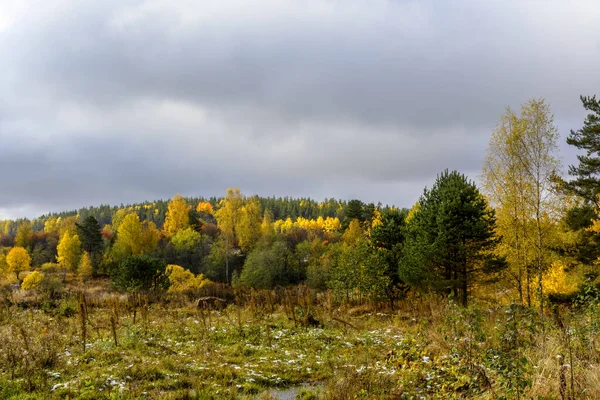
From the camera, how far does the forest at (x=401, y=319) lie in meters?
7.56

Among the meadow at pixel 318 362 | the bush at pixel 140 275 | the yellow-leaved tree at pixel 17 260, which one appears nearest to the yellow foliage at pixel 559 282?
the meadow at pixel 318 362

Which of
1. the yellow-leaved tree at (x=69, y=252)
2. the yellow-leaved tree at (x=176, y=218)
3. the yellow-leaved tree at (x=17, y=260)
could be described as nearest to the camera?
the yellow-leaved tree at (x=17, y=260)

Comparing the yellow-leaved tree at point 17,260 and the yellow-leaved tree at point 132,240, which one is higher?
the yellow-leaved tree at point 132,240

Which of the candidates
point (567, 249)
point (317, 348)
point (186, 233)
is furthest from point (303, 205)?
point (317, 348)

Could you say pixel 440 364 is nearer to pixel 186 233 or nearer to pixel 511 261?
pixel 511 261

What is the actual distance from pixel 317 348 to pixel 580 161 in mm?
20015

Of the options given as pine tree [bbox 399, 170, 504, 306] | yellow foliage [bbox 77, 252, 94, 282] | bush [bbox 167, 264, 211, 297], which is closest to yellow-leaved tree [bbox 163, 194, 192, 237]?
yellow foliage [bbox 77, 252, 94, 282]

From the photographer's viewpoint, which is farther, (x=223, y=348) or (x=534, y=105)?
(x=534, y=105)

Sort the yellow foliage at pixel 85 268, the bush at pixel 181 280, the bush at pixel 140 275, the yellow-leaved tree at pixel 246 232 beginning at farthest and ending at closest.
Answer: the yellow-leaved tree at pixel 246 232, the yellow foliage at pixel 85 268, the bush at pixel 181 280, the bush at pixel 140 275

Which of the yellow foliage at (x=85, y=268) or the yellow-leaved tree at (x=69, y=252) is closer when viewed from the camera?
the yellow foliage at (x=85, y=268)

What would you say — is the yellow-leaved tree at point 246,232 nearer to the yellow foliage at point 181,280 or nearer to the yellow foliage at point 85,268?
the yellow foliage at point 181,280

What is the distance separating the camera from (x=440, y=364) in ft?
29.2

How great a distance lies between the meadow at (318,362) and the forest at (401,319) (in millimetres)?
52

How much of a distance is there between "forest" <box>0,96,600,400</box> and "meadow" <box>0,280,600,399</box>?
2.1 inches
